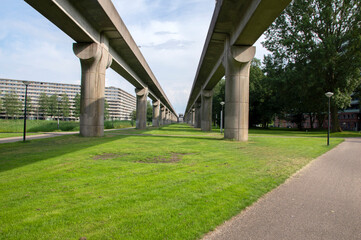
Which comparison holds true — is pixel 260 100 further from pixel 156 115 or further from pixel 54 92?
pixel 54 92

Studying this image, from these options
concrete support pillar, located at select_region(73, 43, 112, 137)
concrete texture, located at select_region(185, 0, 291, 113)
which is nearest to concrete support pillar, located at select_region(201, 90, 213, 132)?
concrete texture, located at select_region(185, 0, 291, 113)

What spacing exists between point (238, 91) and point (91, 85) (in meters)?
11.5

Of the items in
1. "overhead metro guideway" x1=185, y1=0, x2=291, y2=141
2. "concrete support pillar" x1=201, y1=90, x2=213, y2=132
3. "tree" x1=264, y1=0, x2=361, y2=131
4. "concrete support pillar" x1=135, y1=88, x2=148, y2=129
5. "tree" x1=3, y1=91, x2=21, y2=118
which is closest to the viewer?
"overhead metro guideway" x1=185, y1=0, x2=291, y2=141

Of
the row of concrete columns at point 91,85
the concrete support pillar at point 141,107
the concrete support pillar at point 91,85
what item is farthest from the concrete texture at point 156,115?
the concrete support pillar at point 91,85

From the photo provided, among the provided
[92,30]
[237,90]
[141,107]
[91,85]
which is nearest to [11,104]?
[141,107]

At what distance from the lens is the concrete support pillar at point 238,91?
17.4 metres

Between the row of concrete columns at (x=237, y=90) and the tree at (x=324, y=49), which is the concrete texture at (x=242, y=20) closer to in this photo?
the row of concrete columns at (x=237, y=90)

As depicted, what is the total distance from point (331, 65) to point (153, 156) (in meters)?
30.5

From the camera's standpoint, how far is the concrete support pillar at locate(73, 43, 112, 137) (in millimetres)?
17797

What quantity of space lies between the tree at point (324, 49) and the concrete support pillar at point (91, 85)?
2531cm

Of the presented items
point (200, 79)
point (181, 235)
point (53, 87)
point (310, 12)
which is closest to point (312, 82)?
point (310, 12)

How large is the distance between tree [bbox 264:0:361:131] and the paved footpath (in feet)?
90.8

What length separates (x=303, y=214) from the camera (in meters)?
4.13

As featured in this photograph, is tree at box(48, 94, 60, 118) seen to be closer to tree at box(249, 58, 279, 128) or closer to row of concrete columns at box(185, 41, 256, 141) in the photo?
tree at box(249, 58, 279, 128)
